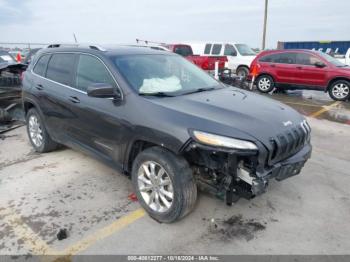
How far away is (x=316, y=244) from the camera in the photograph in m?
2.91

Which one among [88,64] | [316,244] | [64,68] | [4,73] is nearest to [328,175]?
[316,244]

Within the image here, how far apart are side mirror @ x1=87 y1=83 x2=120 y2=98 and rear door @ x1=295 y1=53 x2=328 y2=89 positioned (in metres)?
9.26

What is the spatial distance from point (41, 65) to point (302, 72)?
29.8ft

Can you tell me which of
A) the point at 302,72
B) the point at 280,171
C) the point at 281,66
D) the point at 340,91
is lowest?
the point at 340,91

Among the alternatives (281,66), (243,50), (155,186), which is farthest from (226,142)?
(243,50)

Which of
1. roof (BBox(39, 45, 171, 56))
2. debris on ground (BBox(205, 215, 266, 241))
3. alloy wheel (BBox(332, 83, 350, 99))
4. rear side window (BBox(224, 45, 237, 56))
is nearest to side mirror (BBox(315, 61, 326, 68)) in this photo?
alloy wheel (BBox(332, 83, 350, 99))

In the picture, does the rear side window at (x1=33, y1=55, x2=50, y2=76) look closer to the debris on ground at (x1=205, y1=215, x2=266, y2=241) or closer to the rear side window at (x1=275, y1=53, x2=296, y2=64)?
the debris on ground at (x1=205, y1=215, x2=266, y2=241)

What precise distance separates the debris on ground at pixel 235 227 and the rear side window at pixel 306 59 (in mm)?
9123

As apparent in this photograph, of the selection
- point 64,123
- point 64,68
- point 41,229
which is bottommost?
point 41,229

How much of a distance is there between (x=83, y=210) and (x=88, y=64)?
5.94ft

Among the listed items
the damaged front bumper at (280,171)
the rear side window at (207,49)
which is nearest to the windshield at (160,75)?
the damaged front bumper at (280,171)

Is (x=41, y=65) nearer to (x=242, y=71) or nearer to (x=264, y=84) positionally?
(x=264, y=84)

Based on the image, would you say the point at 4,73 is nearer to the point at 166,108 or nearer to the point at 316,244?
the point at 166,108

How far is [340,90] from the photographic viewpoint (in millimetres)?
10328
